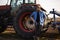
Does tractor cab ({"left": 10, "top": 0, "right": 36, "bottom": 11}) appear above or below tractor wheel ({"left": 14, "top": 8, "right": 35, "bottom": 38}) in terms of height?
above

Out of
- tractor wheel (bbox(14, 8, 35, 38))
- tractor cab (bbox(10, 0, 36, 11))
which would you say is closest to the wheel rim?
tractor wheel (bbox(14, 8, 35, 38))

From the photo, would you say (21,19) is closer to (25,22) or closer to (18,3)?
(25,22)

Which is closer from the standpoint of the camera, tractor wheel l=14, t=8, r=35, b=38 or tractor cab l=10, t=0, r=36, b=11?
tractor wheel l=14, t=8, r=35, b=38

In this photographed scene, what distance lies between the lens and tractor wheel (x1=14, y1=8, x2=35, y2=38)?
24.2 feet

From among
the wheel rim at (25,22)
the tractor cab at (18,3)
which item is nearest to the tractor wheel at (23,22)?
the wheel rim at (25,22)

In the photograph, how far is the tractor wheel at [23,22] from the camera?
7.37 m

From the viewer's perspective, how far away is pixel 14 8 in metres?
8.20

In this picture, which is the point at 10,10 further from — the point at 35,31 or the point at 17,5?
the point at 35,31

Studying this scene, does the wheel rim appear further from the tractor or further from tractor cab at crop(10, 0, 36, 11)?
tractor cab at crop(10, 0, 36, 11)

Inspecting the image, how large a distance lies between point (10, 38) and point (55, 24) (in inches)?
62.6

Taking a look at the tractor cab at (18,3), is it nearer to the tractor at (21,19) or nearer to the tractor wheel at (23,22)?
the tractor at (21,19)

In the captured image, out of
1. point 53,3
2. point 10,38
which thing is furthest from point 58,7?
point 10,38

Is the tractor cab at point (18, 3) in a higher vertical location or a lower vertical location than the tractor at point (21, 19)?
higher

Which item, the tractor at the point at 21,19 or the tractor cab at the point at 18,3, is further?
the tractor cab at the point at 18,3
